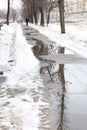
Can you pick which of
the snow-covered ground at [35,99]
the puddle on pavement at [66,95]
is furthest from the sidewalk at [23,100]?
the puddle on pavement at [66,95]

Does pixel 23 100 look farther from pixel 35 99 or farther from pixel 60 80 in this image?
pixel 60 80

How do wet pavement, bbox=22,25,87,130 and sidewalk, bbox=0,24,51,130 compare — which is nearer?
sidewalk, bbox=0,24,51,130

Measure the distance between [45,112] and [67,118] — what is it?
50cm

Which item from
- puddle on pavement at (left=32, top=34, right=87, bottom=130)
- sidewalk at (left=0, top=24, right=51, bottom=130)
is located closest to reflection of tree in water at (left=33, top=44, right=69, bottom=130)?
puddle on pavement at (left=32, top=34, right=87, bottom=130)

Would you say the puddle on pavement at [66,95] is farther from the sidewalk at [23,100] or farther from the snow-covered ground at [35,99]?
the sidewalk at [23,100]

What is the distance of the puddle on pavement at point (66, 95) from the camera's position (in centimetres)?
641

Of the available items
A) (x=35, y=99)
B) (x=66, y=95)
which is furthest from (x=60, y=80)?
(x=35, y=99)

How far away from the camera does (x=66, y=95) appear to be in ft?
27.1

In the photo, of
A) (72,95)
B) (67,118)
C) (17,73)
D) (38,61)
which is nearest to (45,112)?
(67,118)

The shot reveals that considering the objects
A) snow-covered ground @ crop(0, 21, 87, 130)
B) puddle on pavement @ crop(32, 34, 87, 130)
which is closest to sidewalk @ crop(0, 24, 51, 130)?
snow-covered ground @ crop(0, 21, 87, 130)

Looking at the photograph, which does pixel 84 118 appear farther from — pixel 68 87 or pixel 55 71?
pixel 55 71

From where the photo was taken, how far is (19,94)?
27.4 ft

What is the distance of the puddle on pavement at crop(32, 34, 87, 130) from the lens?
6.41 metres

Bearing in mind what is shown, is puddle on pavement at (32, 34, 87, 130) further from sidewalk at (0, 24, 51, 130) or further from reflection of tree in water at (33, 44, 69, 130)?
sidewalk at (0, 24, 51, 130)
